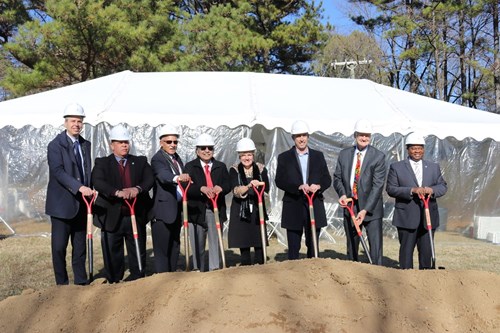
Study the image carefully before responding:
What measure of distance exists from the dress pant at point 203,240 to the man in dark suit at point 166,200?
0.61ft

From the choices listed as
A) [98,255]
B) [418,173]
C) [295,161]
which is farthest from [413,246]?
[98,255]

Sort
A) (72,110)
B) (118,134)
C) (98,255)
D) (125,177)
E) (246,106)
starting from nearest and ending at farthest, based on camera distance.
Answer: (72,110)
(118,134)
(125,177)
(98,255)
(246,106)

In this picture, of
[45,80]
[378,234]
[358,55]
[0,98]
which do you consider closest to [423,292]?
[378,234]

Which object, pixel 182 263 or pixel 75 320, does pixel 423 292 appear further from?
pixel 182 263

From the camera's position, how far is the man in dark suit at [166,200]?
4.96 meters

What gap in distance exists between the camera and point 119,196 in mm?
4684

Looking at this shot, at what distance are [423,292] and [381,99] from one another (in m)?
6.66

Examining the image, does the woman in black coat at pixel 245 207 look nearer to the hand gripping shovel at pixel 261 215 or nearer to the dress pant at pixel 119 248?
the hand gripping shovel at pixel 261 215

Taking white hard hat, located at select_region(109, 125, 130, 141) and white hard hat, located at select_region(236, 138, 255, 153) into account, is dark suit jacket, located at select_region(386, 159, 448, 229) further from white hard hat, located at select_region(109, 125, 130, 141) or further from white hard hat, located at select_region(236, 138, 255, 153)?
white hard hat, located at select_region(109, 125, 130, 141)

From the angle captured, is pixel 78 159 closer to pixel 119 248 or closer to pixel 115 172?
pixel 115 172

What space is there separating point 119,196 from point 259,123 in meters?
3.60

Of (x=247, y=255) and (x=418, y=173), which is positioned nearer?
(x=418, y=173)

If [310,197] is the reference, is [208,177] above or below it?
above

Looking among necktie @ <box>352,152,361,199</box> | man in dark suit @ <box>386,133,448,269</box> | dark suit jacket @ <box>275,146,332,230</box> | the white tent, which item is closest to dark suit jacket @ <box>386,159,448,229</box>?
man in dark suit @ <box>386,133,448,269</box>
